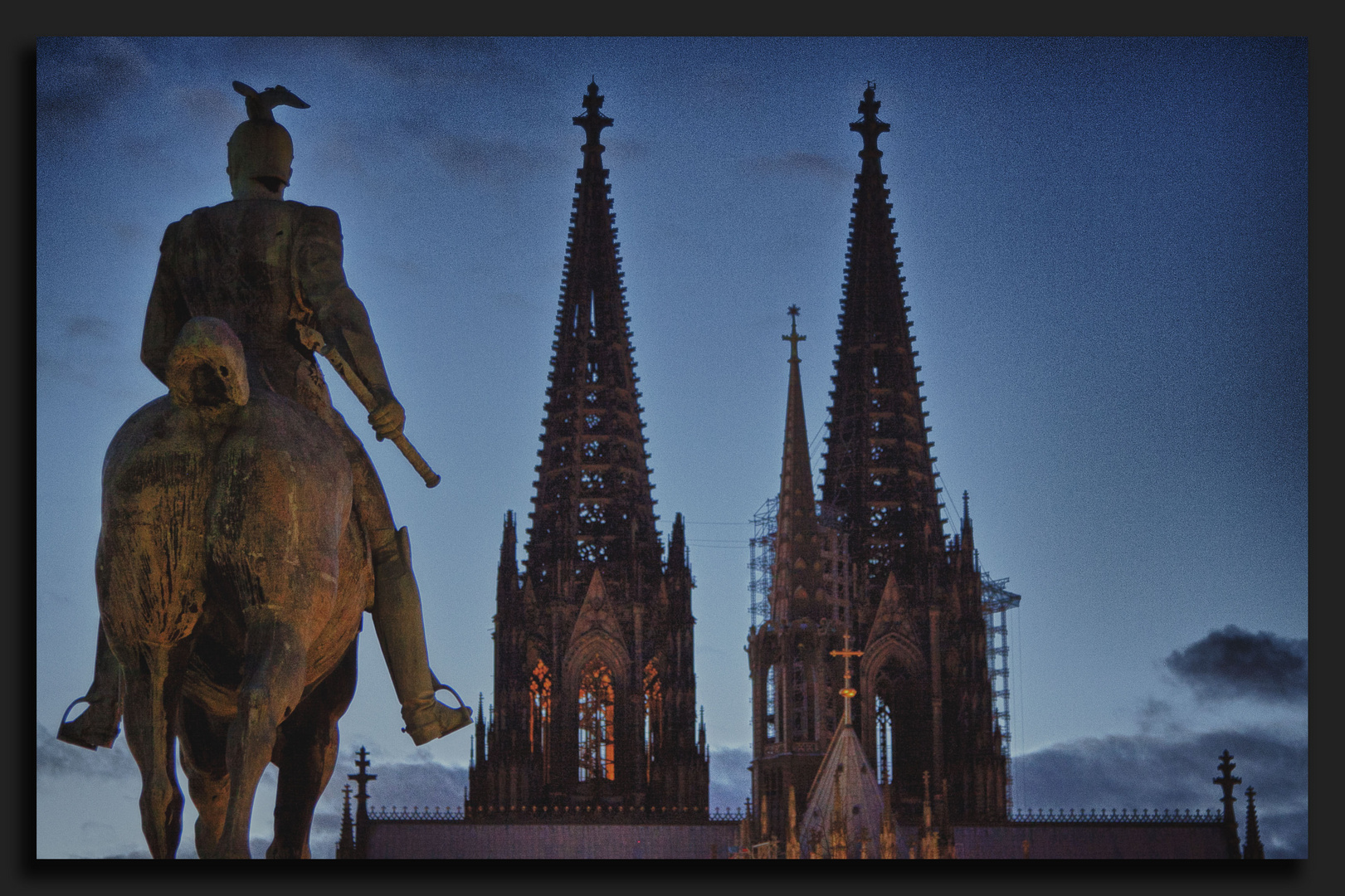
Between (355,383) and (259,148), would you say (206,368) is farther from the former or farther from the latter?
(259,148)

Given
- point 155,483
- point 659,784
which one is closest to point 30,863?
point 155,483

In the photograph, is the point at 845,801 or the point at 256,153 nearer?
the point at 256,153

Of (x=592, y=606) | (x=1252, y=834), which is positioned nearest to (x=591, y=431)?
(x=592, y=606)

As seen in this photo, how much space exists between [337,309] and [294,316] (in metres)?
0.28

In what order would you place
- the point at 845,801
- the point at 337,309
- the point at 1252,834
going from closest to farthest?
the point at 337,309 → the point at 1252,834 → the point at 845,801

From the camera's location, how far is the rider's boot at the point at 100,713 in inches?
382

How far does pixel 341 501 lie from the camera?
31.1 feet

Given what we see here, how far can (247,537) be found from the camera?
917cm

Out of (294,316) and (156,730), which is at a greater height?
(294,316)

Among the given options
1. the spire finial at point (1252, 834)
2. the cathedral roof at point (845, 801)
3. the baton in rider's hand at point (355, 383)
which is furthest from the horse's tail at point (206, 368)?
the cathedral roof at point (845, 801)

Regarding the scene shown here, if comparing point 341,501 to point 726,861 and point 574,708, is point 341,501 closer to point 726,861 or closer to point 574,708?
point 726,861

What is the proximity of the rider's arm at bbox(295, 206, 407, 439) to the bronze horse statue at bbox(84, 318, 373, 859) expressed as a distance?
0.32m

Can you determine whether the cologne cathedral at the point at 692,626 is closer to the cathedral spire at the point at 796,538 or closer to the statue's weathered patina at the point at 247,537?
the cathedral spire at the point at 796,538

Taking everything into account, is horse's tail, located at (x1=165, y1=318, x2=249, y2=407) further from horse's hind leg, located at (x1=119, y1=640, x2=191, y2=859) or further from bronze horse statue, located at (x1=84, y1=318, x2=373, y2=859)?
horse's hind leg, located at (x1=119, y1=640, x2=191, y2=859)
